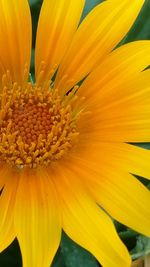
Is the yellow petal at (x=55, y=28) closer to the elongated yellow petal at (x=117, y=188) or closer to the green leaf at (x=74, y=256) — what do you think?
the elongated yellow petal at (x=117, y=188)

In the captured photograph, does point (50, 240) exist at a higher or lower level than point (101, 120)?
lower

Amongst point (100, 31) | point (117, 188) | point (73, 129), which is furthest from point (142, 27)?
point (117, 188)

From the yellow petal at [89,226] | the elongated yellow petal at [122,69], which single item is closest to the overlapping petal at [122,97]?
the elongated yellow petal at [122,69]

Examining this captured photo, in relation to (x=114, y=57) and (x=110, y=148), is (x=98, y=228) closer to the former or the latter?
(x=110, y=148)

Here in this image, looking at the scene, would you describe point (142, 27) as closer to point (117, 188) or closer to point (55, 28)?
point (55, 28)

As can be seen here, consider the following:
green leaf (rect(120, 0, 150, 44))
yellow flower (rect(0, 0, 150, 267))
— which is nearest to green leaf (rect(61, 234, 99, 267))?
yellow flower (rect(0, 0, 150, 267))

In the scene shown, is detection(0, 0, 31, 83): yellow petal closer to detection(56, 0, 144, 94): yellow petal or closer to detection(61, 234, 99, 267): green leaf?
detection(56, 0, 144, 94): yellow petal

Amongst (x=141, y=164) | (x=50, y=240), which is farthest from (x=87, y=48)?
(x=50, y=240)
